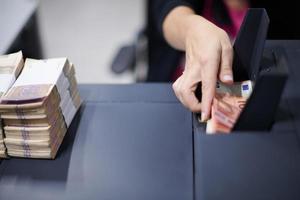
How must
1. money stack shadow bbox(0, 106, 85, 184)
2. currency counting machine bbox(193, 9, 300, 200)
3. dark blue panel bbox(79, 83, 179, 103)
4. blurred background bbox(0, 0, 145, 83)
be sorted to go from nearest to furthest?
currency counting machine bbox(193, 9, 300, 200) → money stack shadow bbox(0, 106, 85, 184) → dark blue panel bbox(79, 83, 179, 103) → blurred background bbox(0, 0, 145, 83)

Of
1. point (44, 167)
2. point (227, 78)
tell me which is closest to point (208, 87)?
point (227, 78)

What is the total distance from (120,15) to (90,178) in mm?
1760

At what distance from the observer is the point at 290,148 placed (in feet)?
1.70

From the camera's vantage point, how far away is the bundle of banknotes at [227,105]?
1.79 feet

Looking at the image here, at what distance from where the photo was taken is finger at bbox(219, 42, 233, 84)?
610 millimetres

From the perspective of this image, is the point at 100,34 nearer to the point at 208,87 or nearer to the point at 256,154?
the point at 208,87

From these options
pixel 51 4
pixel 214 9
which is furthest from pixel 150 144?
pixel 51 4

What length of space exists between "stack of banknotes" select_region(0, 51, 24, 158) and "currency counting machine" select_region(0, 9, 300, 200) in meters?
0.04

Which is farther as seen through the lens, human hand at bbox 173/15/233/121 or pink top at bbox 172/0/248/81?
pink top at bbox 172/0/248/81

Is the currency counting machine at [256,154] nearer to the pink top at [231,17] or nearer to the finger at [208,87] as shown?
the finger at [208,87]

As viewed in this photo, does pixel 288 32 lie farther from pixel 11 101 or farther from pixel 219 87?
pixel 11 101

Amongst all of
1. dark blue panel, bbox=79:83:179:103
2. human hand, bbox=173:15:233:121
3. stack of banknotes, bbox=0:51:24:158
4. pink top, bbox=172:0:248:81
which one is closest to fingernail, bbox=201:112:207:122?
human hand, bbox=173:15:233:121

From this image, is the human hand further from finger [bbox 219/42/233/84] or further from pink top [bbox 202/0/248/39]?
pink top [bbox 202/0/248/39]

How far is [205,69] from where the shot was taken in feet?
2.08
